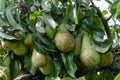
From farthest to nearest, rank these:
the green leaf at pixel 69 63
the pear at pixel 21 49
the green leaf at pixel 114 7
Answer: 1. the pear at pixel 21 49
2. the green leaf at pixel 69 63
3. the green leaf at pixel 114 7

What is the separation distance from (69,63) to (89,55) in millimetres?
98

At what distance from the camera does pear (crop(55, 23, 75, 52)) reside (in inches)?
54.1

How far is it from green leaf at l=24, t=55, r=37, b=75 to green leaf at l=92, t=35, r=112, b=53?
0.30 meters

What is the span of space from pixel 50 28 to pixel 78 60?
0.18m

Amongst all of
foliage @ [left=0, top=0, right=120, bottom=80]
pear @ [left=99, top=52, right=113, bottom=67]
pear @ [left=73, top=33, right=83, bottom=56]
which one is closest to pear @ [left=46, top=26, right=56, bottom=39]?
foliage @ [left=0, top=0, right=120, bottom=80]

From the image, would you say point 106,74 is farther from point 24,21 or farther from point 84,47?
point 24,21

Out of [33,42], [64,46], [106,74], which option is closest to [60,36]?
[64,46]

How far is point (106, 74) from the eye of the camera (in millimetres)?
1729

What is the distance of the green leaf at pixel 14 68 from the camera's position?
5.19 ft

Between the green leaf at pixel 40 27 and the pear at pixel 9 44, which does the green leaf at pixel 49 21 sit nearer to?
the green leaf at pixel 40 27

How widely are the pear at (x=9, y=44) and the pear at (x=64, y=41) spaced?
0.20 meters

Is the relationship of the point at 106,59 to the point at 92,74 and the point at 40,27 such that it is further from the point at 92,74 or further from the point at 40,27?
the point at 40,27

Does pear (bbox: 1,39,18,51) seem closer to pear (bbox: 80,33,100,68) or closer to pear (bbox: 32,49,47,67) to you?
pear (bbox: 32,49,47,67)

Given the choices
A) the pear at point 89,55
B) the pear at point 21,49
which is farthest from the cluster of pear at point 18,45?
the pear at point 89,55
